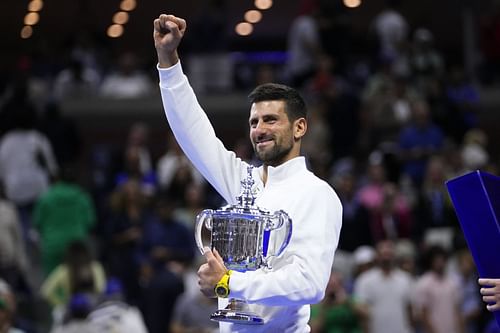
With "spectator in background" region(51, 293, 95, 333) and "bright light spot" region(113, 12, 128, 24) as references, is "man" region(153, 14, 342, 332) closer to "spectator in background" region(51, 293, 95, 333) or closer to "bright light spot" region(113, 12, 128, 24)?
"bright light spot" region(113, 12, 128, 24)

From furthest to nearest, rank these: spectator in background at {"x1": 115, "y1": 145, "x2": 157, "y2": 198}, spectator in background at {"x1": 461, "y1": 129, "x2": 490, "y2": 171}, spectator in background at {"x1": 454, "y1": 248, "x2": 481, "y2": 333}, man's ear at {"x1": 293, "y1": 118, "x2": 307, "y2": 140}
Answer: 1. spectator in background at {"x1": 461, "y1": 129, "x2": 490, "y2": 171}
2. spectator in background at {"x1": 115, "y1": 145, "x2": 157, "y2": 198}
3. spectator in background at {"x1": 454, "y1": 248, "x2": 481, "y2": 333}
4. man's ear at {"x1": 293, "y1": 118, "x2": 307, "y2": 140}

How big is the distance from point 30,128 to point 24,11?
26.1ft

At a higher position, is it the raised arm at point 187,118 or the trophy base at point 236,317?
the raised arm at point 187,118

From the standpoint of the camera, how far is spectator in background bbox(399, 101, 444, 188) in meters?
14.3

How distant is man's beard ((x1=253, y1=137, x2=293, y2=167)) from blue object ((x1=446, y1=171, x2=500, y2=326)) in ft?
2.06

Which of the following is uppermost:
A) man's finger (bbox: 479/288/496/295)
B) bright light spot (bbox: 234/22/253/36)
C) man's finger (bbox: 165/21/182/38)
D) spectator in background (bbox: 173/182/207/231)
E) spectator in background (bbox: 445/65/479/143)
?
spectator in background (bbox: 445/65/479/143)

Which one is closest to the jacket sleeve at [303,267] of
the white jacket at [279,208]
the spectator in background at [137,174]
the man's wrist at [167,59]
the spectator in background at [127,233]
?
the white jacket at [279,208]

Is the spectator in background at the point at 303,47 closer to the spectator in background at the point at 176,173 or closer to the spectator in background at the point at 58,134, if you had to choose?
the spectator in background at the point at 176,173

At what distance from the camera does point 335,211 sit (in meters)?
4.73

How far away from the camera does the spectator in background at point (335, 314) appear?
33.3 feet

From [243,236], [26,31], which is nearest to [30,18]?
[26,31]

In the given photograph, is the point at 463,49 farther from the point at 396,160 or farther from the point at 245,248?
the point at 245,248

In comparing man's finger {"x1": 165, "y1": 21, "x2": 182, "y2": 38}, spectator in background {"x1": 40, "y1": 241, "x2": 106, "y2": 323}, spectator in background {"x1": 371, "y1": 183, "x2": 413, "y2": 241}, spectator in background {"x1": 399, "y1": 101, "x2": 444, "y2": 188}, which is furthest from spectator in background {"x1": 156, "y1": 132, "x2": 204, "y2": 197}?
man's finger {"x1": 165, "y1": 21, "x2": 182, "y2": 38}

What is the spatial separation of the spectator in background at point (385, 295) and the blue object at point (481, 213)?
247 inches
